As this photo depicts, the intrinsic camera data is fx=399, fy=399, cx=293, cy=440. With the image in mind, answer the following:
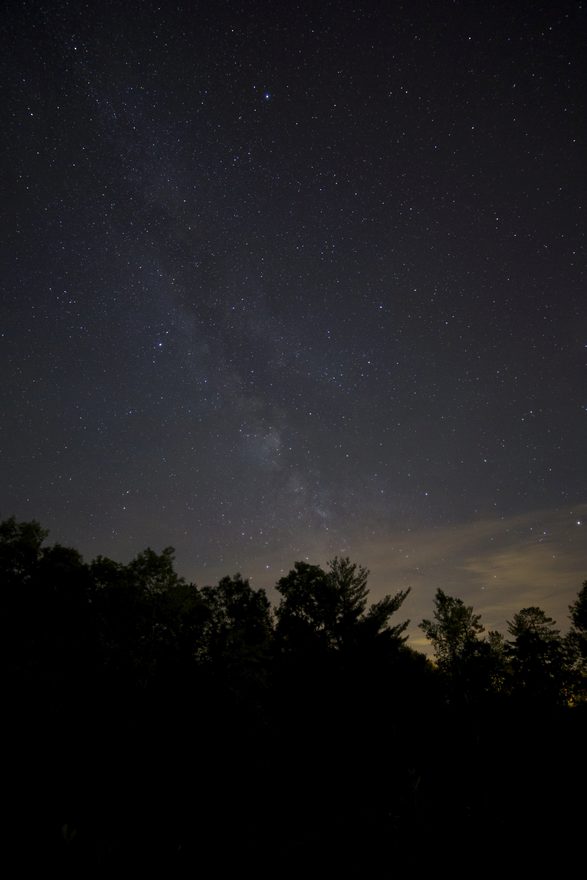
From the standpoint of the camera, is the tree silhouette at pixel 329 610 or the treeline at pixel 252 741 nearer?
the treeline at pixel 252 741

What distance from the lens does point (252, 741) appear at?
19391mm

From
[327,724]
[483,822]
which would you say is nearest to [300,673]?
[327,724]

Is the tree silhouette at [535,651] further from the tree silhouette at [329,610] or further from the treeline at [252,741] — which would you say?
the tree silhouette at [329,610]

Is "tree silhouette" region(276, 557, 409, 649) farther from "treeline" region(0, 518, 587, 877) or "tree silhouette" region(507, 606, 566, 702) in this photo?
"tree silhouette" region(507, 606, 566, 702)

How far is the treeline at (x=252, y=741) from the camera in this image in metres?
9.90

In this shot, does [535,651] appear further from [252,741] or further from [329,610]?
[252,741]

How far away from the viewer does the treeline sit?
990 cm

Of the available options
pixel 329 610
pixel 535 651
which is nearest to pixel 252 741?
pixel 329 610

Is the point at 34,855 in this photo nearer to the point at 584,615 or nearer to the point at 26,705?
the point at 26,705

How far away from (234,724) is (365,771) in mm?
7191

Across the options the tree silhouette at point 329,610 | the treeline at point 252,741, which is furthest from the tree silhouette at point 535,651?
the tree silhouette at point 329,610

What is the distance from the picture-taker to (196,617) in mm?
38031

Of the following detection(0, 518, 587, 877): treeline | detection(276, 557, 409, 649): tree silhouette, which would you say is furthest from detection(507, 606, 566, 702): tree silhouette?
detection(276, 557, 409, 649): tree silhouette

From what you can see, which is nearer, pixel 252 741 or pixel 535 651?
pixel 252 741
